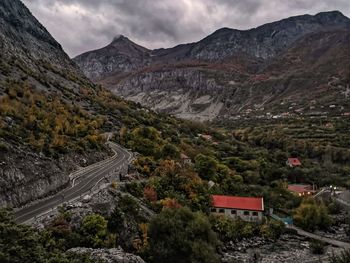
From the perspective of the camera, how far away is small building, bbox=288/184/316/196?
57.5m

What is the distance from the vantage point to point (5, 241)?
45.3 feet

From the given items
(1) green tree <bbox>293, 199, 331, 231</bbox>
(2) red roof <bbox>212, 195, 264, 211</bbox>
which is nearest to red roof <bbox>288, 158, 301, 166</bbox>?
(1) green tree <bbox>293, 199, 331, 231</bbox>

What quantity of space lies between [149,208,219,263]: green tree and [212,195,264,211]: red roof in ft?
54.2

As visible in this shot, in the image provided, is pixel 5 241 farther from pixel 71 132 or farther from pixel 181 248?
pixel 71 132

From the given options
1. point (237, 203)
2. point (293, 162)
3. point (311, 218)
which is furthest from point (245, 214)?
point (293, 162)

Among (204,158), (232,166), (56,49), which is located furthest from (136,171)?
(56,49)

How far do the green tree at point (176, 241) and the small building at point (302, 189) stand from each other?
1405 inches

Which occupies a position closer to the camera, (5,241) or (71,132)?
(5,241)

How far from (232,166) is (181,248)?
4185 cm

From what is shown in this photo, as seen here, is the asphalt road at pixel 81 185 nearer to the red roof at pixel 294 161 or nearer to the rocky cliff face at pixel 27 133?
the rocky cliff face at pixel 27 133

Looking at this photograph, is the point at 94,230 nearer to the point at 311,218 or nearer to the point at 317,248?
the point at 317,248

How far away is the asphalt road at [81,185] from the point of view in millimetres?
22797

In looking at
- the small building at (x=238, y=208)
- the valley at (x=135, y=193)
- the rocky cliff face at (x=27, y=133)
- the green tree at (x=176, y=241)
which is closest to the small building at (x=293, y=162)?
the valley at (x=135, y=193)

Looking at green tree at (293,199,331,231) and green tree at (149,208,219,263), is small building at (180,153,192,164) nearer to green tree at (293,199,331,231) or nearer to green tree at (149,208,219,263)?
green tree at (293,199,331,231)
